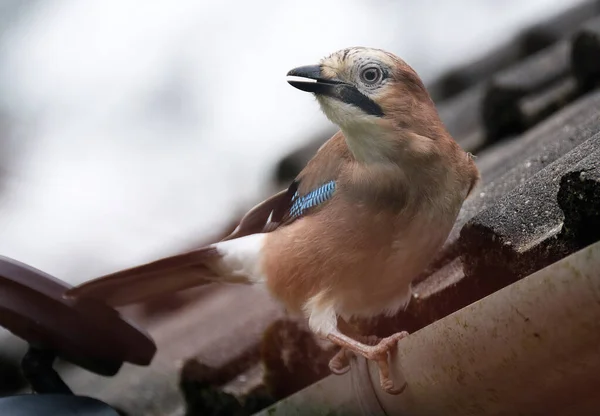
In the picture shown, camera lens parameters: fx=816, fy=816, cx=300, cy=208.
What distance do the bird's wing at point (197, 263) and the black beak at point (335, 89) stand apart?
0.44 feet

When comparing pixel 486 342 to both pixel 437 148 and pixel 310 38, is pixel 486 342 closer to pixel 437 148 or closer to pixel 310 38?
pixel 437 148

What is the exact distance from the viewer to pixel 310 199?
122 cm

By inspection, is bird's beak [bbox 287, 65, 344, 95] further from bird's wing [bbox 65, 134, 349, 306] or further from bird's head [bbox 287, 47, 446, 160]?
bird's wing [bbox 65, 134, 349, 306]

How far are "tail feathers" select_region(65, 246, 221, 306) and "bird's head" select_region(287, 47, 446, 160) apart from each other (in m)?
0.37

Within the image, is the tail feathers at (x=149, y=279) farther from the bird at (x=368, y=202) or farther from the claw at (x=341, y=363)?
the claw at (x=341, y=363)

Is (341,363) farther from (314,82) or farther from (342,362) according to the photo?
(314,82)

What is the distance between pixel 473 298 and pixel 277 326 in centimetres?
46

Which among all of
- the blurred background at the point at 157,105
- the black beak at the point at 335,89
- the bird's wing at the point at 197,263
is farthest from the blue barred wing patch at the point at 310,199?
the blurred background at the point at 157,105

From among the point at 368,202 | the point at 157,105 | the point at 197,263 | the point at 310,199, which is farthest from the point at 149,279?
the point at 157,105

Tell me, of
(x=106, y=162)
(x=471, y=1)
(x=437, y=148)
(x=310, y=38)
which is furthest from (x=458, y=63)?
(x=437, y=148)

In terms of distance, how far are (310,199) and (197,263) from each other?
253mm

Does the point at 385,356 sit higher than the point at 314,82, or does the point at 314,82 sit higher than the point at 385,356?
the point at 314,82

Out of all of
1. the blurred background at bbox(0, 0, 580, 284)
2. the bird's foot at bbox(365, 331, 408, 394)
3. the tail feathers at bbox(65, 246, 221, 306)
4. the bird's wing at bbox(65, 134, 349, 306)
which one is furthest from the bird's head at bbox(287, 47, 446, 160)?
the blurred background at bbox(0, 0, 580, 284)

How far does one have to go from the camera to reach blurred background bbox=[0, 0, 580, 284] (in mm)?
1866
